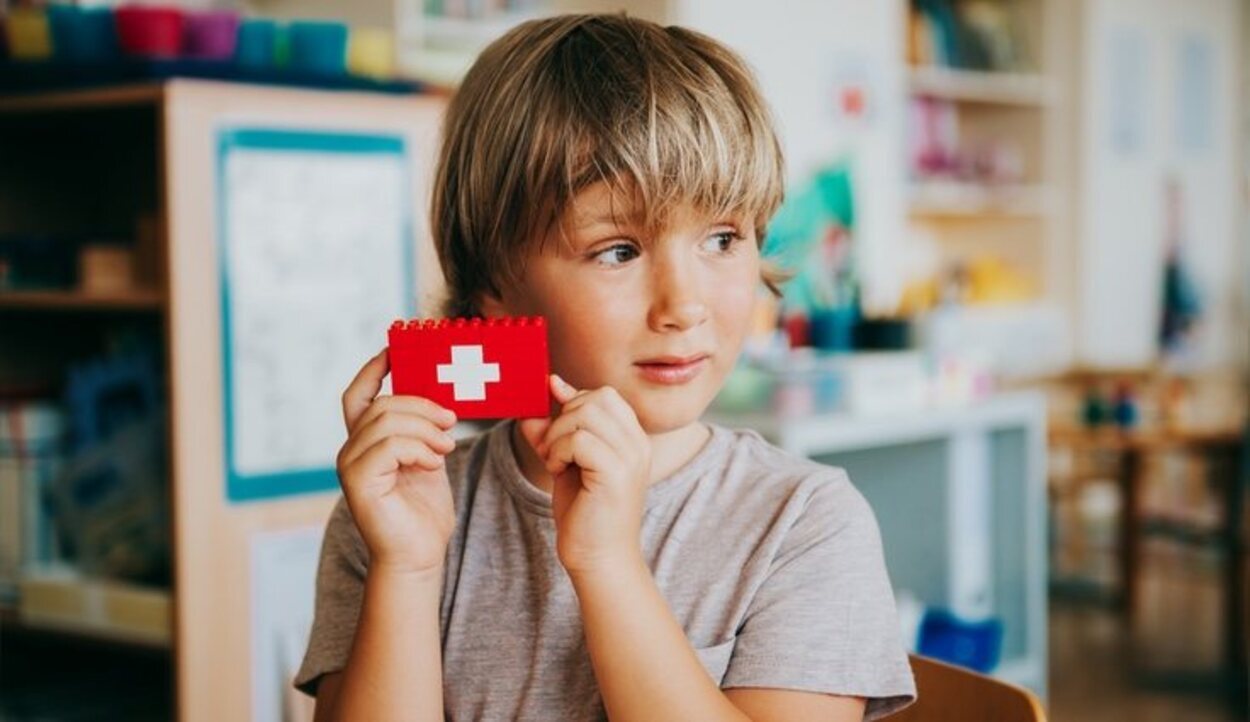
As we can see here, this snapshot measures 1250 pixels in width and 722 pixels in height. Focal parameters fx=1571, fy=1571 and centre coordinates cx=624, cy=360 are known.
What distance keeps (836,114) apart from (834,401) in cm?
192

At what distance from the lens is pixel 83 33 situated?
91.6 inches

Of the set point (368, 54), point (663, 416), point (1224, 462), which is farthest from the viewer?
point (1224, 462)

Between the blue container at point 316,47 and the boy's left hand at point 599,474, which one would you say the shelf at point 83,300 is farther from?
the boy's left hand at point 599,474

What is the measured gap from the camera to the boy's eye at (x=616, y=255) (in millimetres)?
1162

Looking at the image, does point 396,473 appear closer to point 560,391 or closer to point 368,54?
point 560,391

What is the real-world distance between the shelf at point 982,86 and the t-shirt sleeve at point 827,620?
4.73 meters

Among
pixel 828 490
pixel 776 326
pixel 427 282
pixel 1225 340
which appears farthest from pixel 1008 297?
pixel 828 490

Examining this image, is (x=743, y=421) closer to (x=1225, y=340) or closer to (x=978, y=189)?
(x=978, y=189)

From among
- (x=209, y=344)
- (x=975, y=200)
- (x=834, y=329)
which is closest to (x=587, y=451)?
(x=209, y=344)

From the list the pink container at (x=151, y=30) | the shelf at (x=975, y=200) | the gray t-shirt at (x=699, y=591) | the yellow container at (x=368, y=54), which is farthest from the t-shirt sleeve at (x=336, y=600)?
the shelf at (x=975, y=200)

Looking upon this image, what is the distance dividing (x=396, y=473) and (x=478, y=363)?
109 millimetres

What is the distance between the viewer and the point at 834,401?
281cm

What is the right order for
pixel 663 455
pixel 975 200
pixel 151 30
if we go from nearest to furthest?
1. pixel 663 455
2. pixel 151 30
3. pixel 975 200

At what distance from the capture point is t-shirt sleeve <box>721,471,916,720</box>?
1.16 meters
